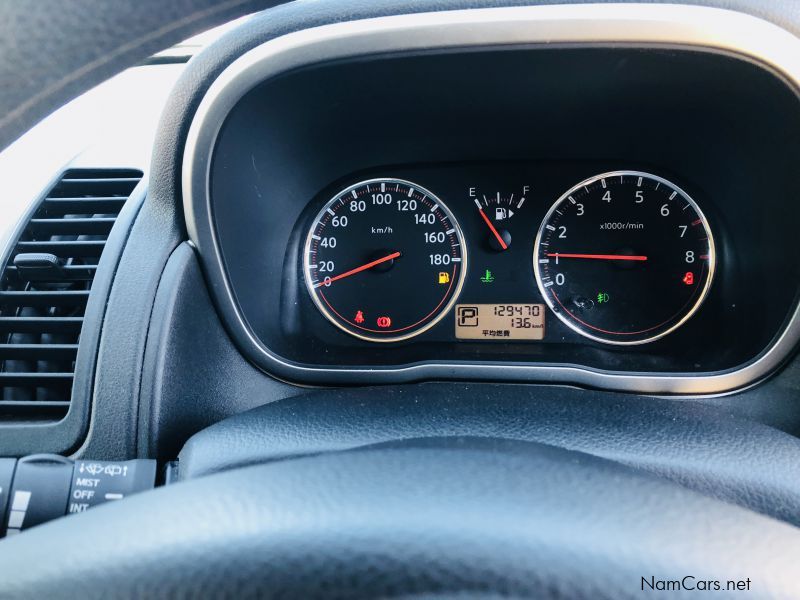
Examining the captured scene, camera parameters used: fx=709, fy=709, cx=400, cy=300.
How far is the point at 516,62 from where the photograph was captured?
174 centimetres

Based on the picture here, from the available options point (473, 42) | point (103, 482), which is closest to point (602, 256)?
point (473, 42)

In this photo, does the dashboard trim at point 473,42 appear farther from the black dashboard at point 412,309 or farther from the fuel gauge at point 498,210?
the fuel gauge at point 498,210

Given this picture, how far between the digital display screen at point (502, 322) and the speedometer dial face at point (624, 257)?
0.08 m

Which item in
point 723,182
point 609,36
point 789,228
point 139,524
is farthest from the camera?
point 723,182

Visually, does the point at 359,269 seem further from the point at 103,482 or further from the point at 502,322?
the point at 103,482

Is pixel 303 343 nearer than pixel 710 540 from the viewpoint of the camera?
No

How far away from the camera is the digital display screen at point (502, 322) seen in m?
2.40

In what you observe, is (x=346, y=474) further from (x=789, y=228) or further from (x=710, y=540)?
(x=789, y=228)

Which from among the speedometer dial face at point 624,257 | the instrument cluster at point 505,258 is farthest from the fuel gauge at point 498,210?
the speedometer dial face at point 624,257

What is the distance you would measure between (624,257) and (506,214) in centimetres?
42

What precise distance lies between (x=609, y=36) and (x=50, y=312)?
4.92 ft

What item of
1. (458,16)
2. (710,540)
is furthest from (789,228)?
(710,540)

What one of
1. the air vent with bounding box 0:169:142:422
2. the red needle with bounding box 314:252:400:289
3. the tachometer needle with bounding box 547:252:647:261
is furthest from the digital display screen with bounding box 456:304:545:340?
the air vent with bounding box 0:169:142:422

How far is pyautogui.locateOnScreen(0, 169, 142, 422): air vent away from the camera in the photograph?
5.53ft
